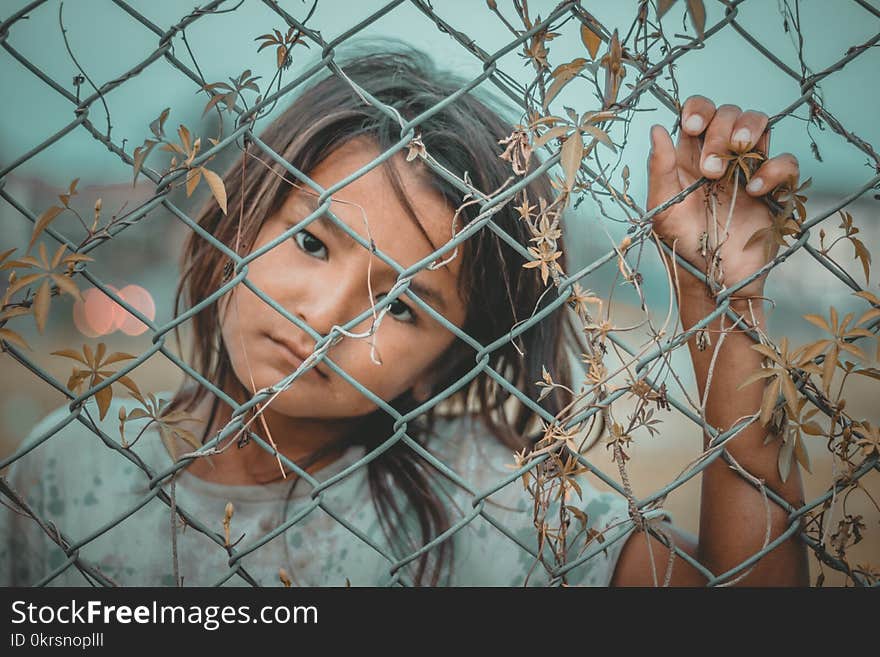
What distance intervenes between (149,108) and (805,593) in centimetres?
143

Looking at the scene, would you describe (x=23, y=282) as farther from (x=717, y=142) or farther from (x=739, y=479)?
(x=739, y=479)

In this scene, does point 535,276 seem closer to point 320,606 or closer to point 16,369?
point 320,606

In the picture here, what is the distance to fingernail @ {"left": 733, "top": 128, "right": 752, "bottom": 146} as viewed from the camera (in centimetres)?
90

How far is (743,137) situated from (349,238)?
0.79 meters

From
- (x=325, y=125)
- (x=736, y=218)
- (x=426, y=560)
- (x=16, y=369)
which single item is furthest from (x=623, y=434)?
(x=16, y=369)

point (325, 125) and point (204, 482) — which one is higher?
point (325, 125)

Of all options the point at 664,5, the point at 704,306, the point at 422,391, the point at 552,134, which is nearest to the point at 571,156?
the point at 552,134

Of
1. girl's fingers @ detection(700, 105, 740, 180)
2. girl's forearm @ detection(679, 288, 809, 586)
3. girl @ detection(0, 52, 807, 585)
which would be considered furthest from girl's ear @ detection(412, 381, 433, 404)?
girl's fingers @ detection(700, 105, 740, 180)

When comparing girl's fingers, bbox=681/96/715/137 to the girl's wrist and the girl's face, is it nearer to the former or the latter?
the girl's wrist

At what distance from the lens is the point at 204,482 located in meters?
1.66

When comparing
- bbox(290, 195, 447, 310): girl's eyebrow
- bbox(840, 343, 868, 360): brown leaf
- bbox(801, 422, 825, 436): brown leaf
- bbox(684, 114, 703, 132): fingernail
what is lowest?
bbox(801, 422, 825, 436): brown leaf

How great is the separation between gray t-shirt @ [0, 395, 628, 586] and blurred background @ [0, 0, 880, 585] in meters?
0.15

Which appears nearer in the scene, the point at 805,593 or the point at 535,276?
the point at 805,593

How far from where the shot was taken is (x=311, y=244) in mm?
1526
